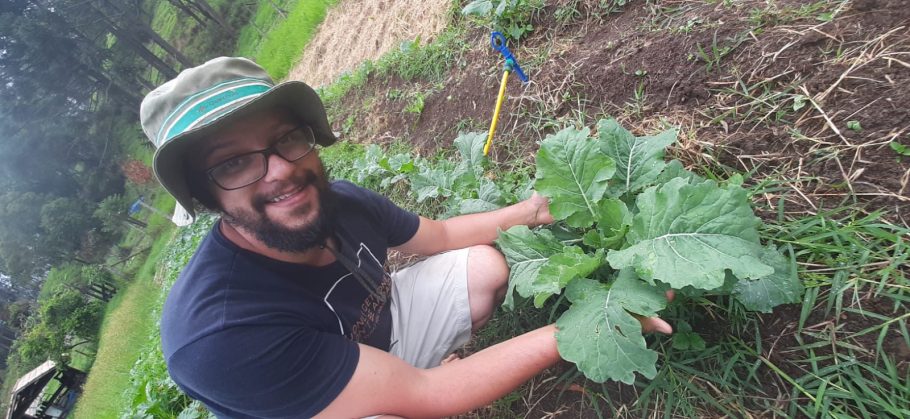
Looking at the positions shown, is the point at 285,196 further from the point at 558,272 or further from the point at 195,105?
A: the point at 558,272

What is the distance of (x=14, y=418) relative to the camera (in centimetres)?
1642

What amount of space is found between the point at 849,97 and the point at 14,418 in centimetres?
2523

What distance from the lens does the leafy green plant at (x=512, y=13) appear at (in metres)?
3.66

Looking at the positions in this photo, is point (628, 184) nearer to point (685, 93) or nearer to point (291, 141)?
point (685, 93)

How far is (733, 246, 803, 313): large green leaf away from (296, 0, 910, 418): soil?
0.14 metres

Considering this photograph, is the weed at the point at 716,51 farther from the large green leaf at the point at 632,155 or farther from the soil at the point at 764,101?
the large green leaf at the point at 632,155

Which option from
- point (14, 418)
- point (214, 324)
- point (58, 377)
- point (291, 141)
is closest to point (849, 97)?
point (291, 141)

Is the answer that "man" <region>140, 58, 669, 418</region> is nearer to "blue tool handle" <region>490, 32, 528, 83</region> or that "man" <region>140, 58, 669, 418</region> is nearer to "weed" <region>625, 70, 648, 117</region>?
"weed" <region>625, 70, 648, 117</region>

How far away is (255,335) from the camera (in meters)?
1.56

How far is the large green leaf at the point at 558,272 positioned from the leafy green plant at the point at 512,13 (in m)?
2.58

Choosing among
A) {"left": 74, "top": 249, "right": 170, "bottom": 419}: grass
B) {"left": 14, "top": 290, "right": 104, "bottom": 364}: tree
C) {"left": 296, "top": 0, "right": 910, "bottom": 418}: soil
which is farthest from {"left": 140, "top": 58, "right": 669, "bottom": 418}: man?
{"left": 14, "top": 290, "right": 104, "bottom": 364}: tree

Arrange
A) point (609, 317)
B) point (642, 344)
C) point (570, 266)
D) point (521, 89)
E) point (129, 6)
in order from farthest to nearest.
Answer: point (129, 6) < point (521, 89) < point (570, 266) < point (609, 317) < point (642, 344)

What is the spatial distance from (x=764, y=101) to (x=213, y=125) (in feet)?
7.86

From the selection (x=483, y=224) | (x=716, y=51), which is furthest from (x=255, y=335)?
(x=716, y=51)
